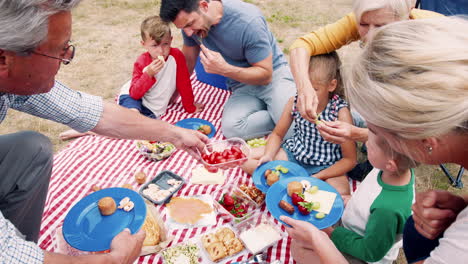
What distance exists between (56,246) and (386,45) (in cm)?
233

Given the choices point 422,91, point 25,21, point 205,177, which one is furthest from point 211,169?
point 422,91

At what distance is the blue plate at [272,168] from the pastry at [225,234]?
18.1 inches

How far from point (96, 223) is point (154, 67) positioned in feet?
6.13

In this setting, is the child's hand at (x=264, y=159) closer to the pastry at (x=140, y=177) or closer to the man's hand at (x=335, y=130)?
the man's hand at (x=335, y=130)

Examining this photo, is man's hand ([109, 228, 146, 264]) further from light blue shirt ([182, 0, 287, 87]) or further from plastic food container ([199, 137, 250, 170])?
light blue shirt ([182, 0, 287, 87])

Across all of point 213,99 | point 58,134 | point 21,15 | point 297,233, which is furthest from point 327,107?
point 58,134

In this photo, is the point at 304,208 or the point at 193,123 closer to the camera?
the point at 304,208

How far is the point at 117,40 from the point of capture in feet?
19.9

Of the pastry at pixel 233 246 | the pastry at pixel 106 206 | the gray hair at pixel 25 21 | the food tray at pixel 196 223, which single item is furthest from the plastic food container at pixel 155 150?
the gray hair at pixel 25 21

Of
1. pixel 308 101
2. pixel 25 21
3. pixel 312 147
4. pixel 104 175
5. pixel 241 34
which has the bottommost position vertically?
pixel 104 175

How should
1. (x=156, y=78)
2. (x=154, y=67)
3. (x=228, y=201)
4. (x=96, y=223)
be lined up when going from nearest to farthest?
(x=96, y=223), (x=228, y=201), (x=154, y=67), (x=156, y=78)

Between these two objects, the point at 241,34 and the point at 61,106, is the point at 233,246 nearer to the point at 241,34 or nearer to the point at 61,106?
the point at 61,106

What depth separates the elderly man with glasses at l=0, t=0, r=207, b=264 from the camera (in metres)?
1.39

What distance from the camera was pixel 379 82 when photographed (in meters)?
1.21
